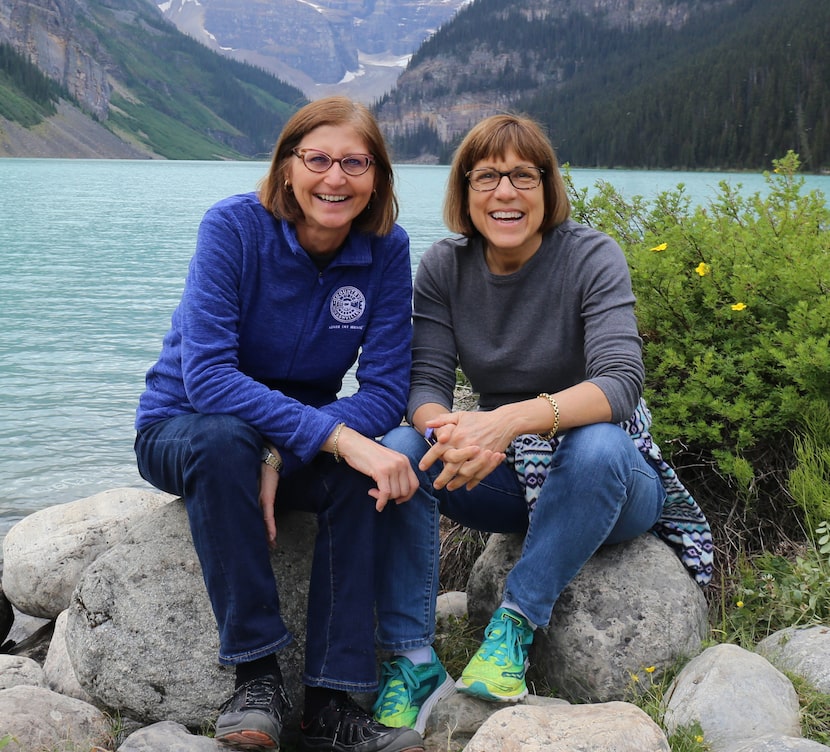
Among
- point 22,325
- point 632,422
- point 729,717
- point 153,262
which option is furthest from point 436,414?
point 153,262

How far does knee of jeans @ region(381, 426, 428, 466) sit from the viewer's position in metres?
2.95

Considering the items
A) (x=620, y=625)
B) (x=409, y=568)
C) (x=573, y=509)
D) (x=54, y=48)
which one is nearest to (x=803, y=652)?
(x=620, y=625)

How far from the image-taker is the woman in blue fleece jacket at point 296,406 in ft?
8.71

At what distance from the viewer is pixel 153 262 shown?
2194 centimetres

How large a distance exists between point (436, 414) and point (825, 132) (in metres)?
75.6

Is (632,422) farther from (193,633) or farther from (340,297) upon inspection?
(193,633)

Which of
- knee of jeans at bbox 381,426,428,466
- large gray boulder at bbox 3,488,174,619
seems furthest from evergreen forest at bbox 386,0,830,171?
knee of jeans at bbox 381,426,428,466

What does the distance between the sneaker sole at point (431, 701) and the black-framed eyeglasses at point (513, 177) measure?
1.81 m

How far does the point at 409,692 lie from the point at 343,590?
43 cm

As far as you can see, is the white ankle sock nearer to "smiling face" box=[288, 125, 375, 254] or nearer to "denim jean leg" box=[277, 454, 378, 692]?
"denim jean leg" box=[277, 454, 378, 692]

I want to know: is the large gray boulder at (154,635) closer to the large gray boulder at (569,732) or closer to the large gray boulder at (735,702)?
the large gray boulder at (569,732)

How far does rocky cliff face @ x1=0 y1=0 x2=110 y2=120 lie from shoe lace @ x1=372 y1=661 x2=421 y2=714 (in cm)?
16054

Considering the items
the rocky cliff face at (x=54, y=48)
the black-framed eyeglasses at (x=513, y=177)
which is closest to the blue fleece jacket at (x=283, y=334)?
the black-framed eyeglasses at (x=513, y=177)

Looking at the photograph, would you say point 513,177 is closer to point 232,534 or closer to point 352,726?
point 232,534
